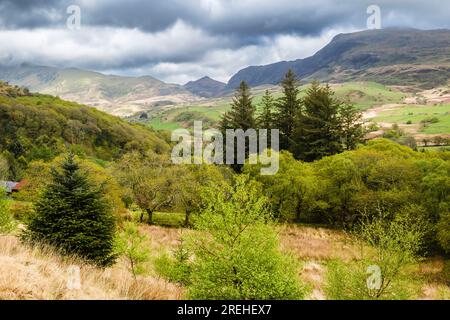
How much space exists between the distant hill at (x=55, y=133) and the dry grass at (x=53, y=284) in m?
91.1

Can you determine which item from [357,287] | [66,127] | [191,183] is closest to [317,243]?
[191,183]

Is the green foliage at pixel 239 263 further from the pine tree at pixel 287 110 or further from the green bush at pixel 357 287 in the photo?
the pine tree at pixel 287 110

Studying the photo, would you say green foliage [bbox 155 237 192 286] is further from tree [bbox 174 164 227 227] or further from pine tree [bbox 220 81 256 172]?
pine tree [bbox 220 81 256 172]

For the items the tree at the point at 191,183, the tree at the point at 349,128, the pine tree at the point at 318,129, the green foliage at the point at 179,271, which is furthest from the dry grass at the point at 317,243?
the tree at the point at 349,128

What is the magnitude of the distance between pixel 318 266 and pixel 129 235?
19878 mm

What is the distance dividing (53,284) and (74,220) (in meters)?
9.77

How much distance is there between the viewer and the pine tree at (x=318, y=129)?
6800 cm

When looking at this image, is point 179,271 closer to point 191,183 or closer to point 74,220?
point 74,220

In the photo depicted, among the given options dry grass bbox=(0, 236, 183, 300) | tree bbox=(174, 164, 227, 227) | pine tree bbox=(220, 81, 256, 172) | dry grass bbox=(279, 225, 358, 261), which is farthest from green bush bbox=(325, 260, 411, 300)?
pine tree bbox=(220, 81, 256, 172)

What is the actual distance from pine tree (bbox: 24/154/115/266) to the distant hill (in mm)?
82617

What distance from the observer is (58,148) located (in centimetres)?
10781

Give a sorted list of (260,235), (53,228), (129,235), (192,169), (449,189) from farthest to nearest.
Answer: (192,169) → (449,189) → (129,235) → (53,228) → (260,235)
